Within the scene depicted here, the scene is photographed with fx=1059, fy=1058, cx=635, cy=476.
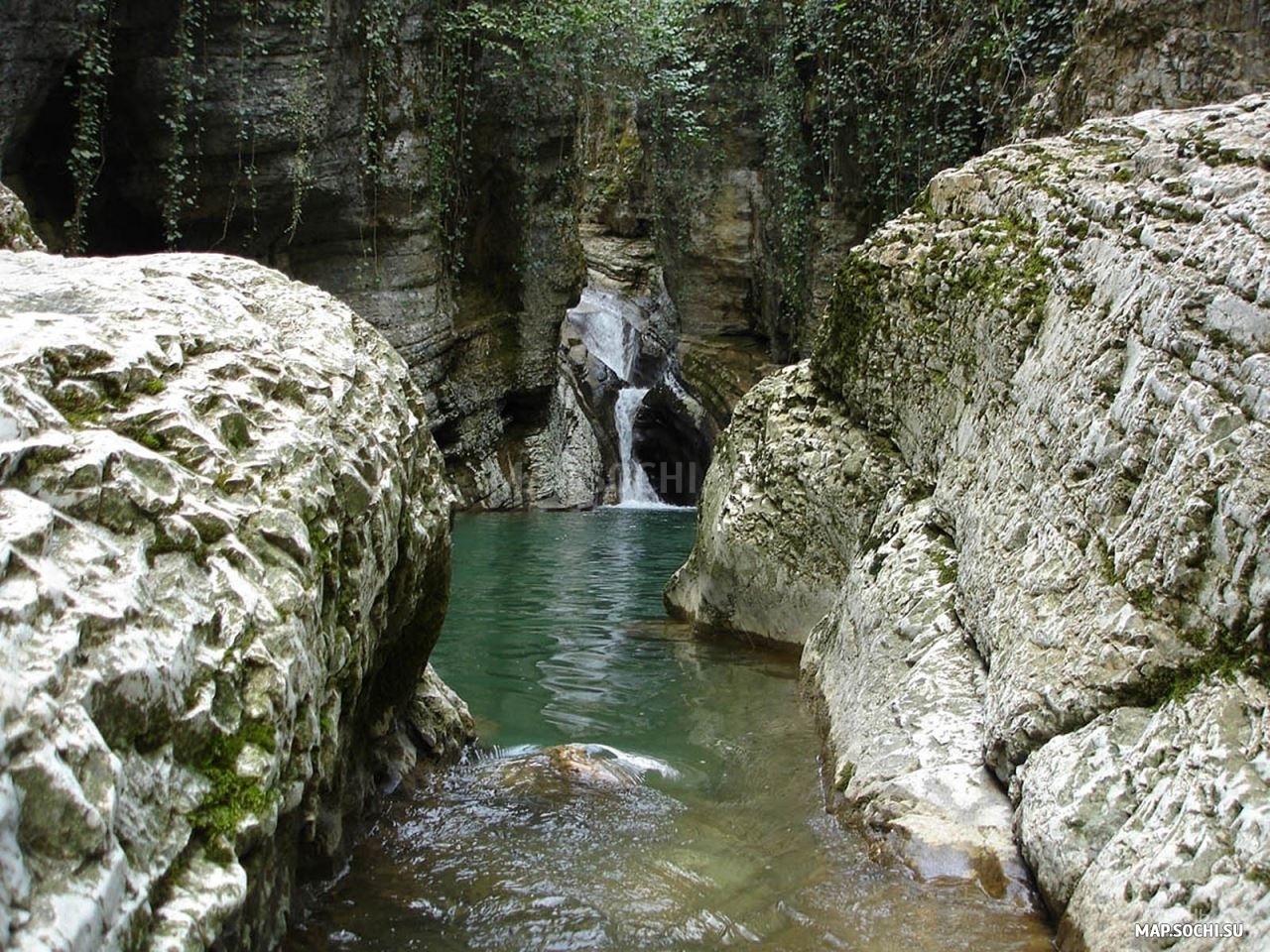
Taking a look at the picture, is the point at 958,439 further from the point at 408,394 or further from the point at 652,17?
the point at 652,17

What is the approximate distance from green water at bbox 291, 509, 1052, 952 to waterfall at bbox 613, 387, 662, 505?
1250 centimetres

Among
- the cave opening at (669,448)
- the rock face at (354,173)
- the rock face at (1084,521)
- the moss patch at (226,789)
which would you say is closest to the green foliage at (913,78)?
the rock face at (354,173)

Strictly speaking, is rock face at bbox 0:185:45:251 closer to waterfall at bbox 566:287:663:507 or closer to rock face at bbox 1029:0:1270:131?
rock face at bbox 1029:0:1270:131

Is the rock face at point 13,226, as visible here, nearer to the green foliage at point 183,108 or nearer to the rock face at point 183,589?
the rock face at point 183,589

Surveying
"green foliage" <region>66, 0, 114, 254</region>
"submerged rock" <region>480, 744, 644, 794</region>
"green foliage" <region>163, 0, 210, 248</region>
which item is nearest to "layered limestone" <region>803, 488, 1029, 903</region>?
"submerged rock" <region>480, 744, 644, 794</region>

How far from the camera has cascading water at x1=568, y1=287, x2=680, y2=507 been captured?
19.2m

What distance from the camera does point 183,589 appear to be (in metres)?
2.08

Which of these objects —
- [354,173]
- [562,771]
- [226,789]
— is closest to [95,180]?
[354,173]

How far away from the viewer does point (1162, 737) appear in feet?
7.81

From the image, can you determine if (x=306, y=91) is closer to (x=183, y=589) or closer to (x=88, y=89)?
(x=88, y=89)

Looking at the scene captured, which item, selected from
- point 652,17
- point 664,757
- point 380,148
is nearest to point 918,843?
point 664,757

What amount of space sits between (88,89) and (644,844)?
1071 cm

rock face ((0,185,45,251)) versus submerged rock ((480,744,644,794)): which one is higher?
rock face ((0,185,45,251))

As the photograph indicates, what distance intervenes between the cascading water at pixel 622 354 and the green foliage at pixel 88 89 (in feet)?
30.0
